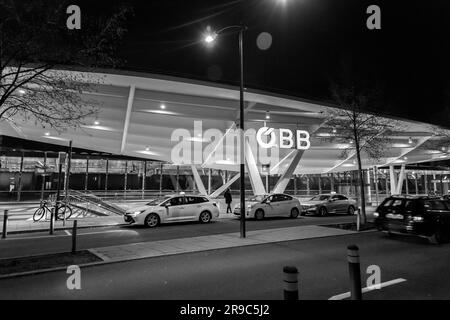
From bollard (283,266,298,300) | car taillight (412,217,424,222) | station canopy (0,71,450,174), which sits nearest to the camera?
bollard (283,266,298,300)

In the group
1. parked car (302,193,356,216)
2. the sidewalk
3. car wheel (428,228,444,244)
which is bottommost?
the sidewalk

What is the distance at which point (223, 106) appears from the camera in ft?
66.2

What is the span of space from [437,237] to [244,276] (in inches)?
290

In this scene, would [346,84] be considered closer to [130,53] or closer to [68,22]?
[130,53]

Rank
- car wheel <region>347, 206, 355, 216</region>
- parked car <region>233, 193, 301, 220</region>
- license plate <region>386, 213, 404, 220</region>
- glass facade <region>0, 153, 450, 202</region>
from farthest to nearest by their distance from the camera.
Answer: glass facade <region>0, 153, 450, 202</region> → car wheel <region>347, 206, 355, 216</region> → parked car <region>233, 193, 301, 220</region> → license plate <region>386, 213, 404, 220</region>

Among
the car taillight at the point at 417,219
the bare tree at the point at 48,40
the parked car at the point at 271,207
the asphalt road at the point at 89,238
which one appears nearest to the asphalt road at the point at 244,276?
the car taillight at the point at 417,219

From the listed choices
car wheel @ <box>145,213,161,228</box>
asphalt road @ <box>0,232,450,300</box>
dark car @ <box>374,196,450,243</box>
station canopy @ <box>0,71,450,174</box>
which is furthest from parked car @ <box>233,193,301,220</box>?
asphalt road @ <box>0,232,450,300</box>

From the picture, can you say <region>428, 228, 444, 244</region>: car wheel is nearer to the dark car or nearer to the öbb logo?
the dark car

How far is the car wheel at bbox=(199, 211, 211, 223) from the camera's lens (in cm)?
1545

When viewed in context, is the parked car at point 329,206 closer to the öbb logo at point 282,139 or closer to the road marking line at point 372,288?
the öbb logo at point 282,139

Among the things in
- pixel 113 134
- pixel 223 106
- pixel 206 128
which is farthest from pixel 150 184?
pixel 223 106

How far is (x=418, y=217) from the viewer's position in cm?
950

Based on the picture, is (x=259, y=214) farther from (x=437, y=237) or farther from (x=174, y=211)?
(x=437, y=237)

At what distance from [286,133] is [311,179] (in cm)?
3533
